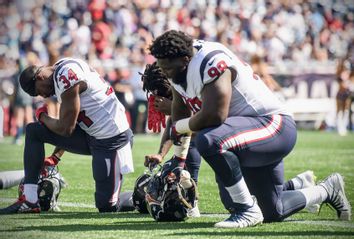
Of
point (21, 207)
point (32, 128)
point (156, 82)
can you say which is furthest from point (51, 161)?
point (156, 82)

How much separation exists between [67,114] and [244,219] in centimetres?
179

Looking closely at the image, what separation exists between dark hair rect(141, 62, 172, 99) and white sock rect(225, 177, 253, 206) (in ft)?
3.69

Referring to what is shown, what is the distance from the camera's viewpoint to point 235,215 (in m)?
5.55

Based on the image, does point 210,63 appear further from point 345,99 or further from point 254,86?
point 345,99

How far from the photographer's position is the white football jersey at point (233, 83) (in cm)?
536

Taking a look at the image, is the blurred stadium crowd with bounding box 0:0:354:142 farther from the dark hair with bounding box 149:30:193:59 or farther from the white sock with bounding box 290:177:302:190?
the dark hair with bounding box 149:30:193:59

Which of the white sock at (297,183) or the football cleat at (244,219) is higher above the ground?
the football cleat at (244,219)

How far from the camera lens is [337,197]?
612cm

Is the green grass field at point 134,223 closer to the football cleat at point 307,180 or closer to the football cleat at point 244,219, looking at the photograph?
the football cleat at point 244,219

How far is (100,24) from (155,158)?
12983 millimetres

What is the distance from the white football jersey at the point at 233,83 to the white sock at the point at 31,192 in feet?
5.10

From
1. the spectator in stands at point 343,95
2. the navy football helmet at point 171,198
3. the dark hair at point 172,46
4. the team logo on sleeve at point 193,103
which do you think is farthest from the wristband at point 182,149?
the spectator in stands at point 343,95

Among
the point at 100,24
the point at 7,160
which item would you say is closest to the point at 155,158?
the point at 7,160

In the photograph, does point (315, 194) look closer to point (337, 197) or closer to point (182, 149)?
point (337, 197)
